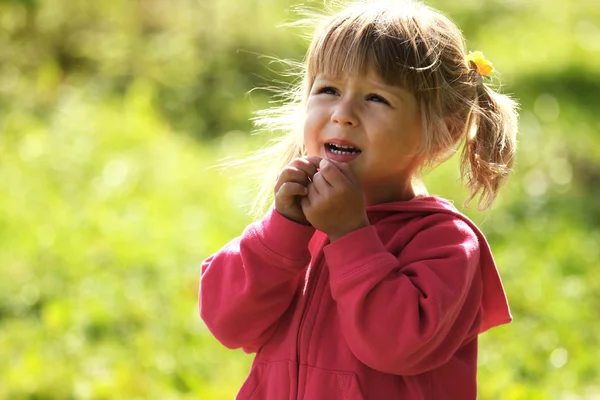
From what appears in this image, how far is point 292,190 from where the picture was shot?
2.15 m

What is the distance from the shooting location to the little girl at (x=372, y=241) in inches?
82.0

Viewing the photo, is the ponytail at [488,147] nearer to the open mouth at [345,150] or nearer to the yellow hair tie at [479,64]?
the yellow hair tie at [479,64]

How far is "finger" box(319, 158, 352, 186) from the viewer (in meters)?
2.12

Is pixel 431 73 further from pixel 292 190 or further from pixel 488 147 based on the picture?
pixel 292 190

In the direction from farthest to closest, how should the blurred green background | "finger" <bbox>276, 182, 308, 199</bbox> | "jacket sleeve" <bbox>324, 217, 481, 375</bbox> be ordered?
the blurred green background → "finger" <bbox>276, 182, 308, 199</bbox> → "jacket sleeve" <bbox>324, 217, 481, 375</bbox>

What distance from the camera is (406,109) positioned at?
7.20 ft

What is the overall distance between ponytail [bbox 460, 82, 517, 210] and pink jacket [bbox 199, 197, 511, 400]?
0.36ft

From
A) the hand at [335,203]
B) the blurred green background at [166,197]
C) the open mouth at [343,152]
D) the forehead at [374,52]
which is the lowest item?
the blurred green background at [166,197]

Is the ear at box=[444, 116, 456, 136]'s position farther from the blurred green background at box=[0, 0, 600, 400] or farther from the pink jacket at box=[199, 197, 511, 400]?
the blurred green background at box=[0, 0, 600, 400]

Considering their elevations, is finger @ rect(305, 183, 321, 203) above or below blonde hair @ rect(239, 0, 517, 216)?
below

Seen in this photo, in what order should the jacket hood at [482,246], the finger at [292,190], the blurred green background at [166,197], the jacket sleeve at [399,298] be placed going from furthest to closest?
the blurred green background at [166,197], the jacket hood at [482,246], the finger at [292,190], the jacket sleeve at [399,298]

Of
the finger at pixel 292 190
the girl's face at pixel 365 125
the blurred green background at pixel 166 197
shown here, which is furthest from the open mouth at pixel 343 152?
the blurred green background at pixel 166 197

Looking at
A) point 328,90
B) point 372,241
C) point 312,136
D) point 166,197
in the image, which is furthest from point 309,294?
point 166,197

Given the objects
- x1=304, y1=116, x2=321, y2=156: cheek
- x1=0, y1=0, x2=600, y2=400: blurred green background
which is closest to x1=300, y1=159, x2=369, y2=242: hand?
x1=304, y1=116, x2=321, y2=156: cheek
